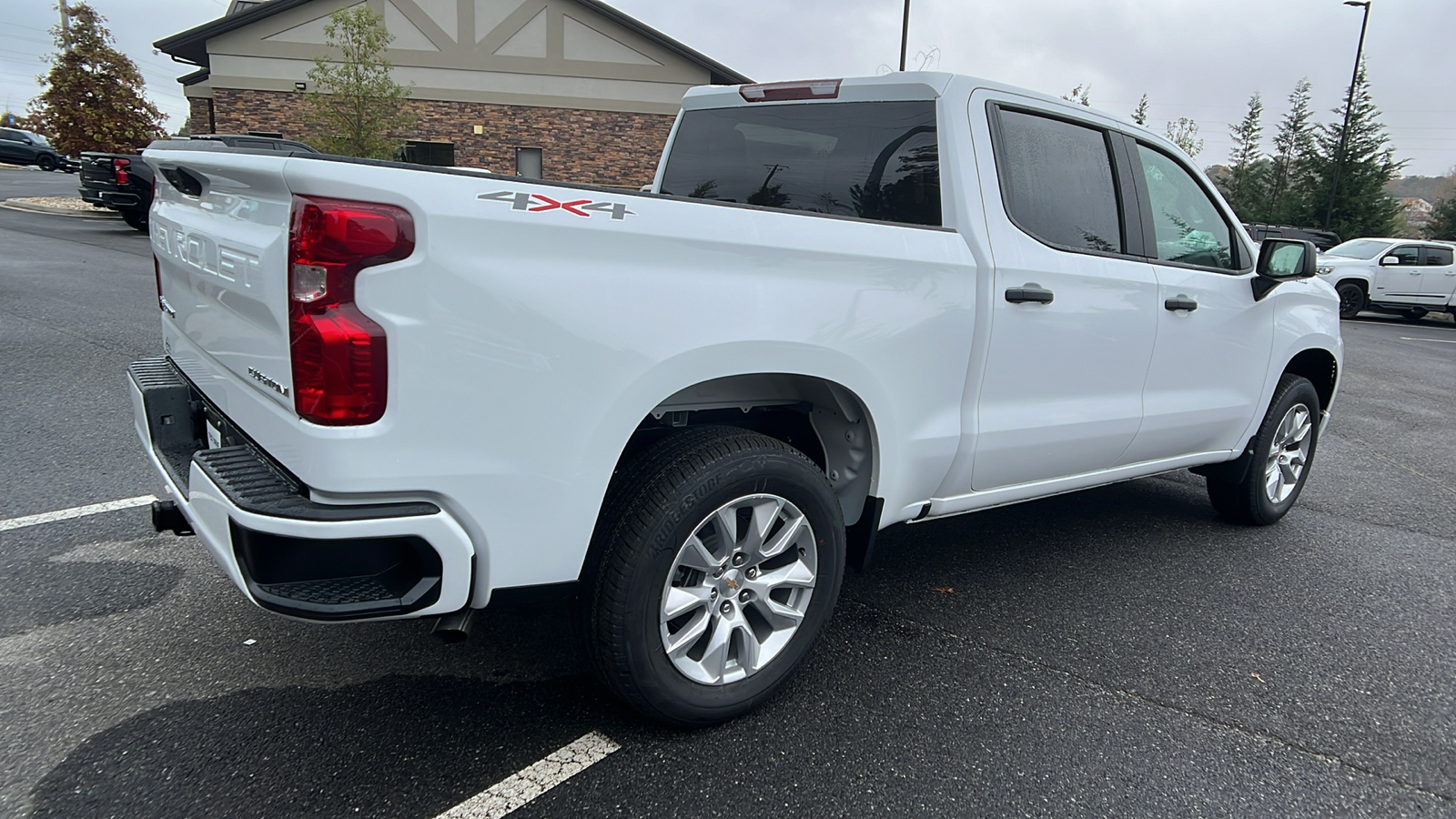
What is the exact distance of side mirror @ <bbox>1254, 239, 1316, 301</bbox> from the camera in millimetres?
4207

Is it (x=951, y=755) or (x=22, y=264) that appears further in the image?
(x=22, y=264)

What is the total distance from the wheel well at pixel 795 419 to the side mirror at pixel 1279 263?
97.1 inches

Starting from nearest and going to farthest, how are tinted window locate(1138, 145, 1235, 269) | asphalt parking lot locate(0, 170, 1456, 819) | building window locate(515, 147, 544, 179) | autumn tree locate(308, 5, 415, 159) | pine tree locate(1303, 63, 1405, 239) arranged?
asphalt parking lot locate(0, 170, 1456, 819), tinted window locate(1138, 145, 1235, 269), autumn tree locate(308, 5, 415, 159), building window locate(515, 147, 544, 179), pine tree locate(1303, 63, 1405, 239)

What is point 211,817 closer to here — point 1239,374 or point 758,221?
point 758,221

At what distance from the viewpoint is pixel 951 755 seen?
260 centimetres

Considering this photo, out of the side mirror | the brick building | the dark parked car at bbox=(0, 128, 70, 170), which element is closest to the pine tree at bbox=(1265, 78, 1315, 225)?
the brick building

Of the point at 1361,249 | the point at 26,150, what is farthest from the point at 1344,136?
the point at 26,150

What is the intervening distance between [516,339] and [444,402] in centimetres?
21

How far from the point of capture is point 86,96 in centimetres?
2439

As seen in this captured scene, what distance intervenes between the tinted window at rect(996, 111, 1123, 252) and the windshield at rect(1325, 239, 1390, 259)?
65.2ft

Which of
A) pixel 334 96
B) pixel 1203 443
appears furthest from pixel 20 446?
pixel 334 96

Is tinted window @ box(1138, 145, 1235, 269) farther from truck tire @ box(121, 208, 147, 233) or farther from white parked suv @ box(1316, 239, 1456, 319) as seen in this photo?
truck tire @ box(121, 208, 147, 233)

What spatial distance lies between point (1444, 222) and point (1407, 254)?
18.5 meters

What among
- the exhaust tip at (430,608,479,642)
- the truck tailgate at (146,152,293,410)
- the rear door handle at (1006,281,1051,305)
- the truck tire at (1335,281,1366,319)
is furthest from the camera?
the truck tire at (1335,281,1366,319)
